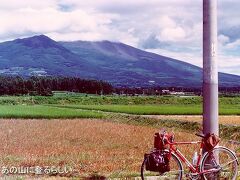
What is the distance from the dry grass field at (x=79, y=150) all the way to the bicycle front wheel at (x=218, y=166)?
1.34 metres

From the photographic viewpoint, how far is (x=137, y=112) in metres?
40.6

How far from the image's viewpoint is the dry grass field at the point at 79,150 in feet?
33.2

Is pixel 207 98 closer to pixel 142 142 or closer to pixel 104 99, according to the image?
pixel 142 142

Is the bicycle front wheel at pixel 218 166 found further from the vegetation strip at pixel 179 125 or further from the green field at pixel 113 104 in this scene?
the green field at pixel 113 104

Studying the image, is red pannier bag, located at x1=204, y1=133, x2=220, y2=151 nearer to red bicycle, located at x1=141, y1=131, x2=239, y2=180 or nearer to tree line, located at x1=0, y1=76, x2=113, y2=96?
red bicycle, located at x1=141, y1=131, x2=239, y2=180

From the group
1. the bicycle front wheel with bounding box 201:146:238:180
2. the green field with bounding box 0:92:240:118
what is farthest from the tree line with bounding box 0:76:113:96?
the bicycle front wheel with bounding box 201:146:238:180

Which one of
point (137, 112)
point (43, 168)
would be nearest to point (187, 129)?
point (137, 112)

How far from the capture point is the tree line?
31659 millimetres

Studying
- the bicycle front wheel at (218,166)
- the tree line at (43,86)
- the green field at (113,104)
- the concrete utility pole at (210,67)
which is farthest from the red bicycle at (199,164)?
the green field at (113,104)

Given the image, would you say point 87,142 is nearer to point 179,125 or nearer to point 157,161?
point 157,161

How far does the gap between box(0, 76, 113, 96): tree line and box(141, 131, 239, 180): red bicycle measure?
2143 cm

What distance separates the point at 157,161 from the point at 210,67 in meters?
1.80

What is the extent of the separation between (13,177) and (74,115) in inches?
1057

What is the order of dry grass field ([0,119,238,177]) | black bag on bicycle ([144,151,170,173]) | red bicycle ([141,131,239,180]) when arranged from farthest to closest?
1. dry grass field ([0,119,238,177])
2. red bicycle ([141,131,239,180])
3. black bag on bicycle ([144,151,170,173])
